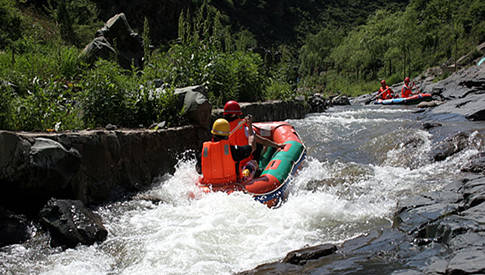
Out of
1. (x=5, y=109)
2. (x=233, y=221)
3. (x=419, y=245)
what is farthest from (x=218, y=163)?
(x=419, y=245)

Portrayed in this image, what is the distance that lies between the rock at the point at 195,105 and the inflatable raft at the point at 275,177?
53.4 inches

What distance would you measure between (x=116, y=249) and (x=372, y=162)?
5.55 m

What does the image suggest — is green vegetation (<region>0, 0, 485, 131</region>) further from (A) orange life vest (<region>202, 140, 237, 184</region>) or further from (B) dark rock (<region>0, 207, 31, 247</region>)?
(A) orange life vest (<region>202, 140, 237, 184</region>)

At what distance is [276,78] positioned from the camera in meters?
14.6

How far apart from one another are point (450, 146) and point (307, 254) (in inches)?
208

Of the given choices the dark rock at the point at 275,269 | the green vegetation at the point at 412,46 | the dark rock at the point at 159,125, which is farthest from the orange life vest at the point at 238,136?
the green vegetation at the point at 412,46

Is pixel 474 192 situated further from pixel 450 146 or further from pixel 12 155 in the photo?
pixel 12 155

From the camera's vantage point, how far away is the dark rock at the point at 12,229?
3.81 meters

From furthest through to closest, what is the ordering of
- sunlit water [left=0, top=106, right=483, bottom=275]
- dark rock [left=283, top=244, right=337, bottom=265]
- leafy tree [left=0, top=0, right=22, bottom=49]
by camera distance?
leafy tree [left=0, top=0, right=22, bottom=49]
sunlit water [left=0, top=106, right=483, bottom=275]
dark rock [left=283, top=244, right=337, bottom=265]

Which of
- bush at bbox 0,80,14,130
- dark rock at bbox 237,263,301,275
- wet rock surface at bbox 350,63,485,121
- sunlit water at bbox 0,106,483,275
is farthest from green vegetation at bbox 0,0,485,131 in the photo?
wet rock surface at bbox 350,63,485,121

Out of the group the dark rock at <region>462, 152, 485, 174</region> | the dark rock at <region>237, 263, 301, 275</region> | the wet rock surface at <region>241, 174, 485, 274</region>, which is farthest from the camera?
the dark rock at <region>462, 152, 485, 174</region>

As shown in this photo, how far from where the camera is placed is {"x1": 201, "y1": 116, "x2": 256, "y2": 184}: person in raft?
17.7 feet

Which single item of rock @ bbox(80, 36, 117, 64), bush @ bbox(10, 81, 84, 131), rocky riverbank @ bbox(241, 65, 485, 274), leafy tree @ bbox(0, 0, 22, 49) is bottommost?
rocky riverbank @ bbox(241, 65, 485, 274)

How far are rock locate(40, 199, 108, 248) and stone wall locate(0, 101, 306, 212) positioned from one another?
0.39m
